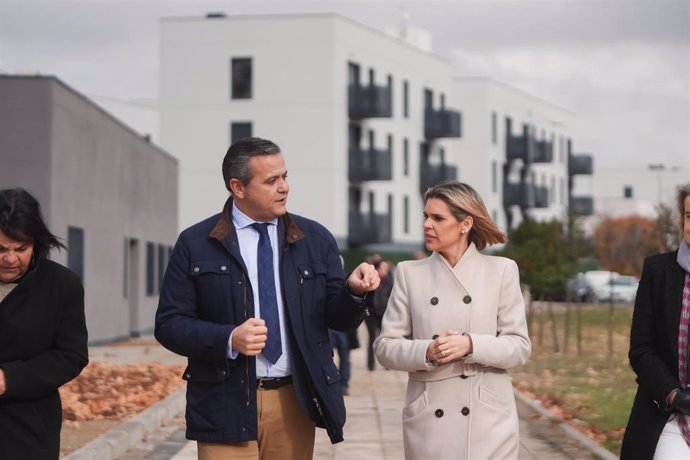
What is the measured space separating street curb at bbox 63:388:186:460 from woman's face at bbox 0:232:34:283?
521cm

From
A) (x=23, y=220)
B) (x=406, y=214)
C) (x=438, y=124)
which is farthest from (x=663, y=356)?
(x=438, y=124)

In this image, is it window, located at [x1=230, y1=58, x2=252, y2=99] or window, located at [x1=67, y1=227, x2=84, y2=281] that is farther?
window, located at [x1=230, y1=58, x2=252, y2=99]

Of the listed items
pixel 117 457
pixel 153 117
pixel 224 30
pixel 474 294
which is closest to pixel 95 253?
pixel 117 457

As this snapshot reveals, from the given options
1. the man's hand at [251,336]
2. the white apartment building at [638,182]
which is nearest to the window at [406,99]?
the white apartment building at [638,182]

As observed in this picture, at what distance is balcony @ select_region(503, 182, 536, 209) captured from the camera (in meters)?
79.1

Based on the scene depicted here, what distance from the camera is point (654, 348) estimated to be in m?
6.02

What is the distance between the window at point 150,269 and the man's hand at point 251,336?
A: 104 ft

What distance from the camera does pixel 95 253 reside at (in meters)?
29.5

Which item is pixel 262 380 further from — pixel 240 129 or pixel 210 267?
pixel 240 129

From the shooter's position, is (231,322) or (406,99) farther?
(406,99)

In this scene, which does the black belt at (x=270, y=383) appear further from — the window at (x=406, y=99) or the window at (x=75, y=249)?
the window at (x=406, y=99)

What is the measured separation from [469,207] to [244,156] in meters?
0.99

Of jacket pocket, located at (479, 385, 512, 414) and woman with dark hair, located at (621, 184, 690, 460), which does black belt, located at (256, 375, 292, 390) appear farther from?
woman with dark hair, located at (621, 184, 690, 460)

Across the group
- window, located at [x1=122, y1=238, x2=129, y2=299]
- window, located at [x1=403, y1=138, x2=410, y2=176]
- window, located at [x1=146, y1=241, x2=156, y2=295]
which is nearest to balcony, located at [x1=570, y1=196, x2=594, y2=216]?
window, located at [x1=403, y1=138, x2=410, y2=176]
